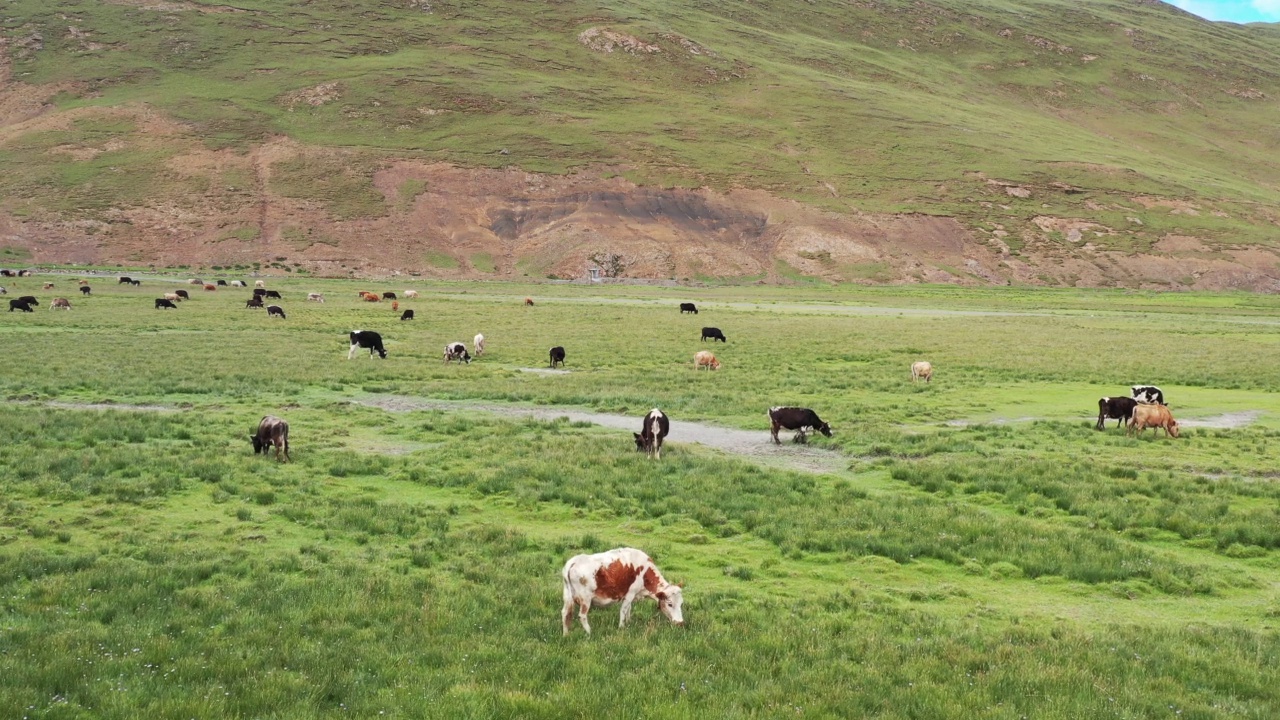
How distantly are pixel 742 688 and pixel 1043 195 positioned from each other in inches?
6479

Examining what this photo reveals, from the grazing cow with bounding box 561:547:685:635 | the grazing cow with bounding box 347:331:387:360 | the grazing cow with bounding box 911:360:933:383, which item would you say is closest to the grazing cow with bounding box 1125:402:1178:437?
the grazing cow with bounding box 911:360:933:383

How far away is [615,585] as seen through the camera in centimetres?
1011

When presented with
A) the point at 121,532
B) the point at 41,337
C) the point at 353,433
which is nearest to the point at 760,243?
the point at 41,337

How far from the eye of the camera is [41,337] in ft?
135

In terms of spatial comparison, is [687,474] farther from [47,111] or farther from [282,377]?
[47,111]

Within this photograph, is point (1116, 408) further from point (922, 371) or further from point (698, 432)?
point (698, 432)

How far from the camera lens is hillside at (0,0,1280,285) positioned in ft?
404

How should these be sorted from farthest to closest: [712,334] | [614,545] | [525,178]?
[525,178] → [712,334] → [614,545]

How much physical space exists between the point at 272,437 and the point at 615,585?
12.1 m

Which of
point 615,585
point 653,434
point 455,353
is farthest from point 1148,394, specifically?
point 455,353

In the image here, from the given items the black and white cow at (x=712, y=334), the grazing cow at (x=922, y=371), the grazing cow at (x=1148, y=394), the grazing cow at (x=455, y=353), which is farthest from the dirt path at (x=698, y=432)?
the black and white cow at (x=712, y=334)

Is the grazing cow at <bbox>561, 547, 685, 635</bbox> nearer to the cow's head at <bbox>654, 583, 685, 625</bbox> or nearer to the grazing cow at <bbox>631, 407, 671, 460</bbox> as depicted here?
the cow's head at <bbox>654, 583, 685, 625</bbox>

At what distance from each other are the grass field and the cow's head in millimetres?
223

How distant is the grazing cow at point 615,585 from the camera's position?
9.97 meters
